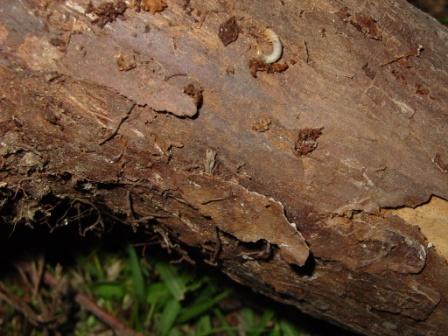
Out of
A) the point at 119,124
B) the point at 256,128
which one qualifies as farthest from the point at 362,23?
the point at 119,124

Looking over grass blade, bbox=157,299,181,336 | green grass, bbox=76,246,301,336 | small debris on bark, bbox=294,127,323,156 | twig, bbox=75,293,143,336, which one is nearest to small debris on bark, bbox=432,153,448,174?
small debris on bark, bbox=294,127,323,156

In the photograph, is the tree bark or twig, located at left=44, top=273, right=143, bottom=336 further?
twig, located at left=44, top=273, right=143, bottom=336

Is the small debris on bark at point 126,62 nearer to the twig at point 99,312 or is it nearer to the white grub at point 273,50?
the white grub at point 273,50

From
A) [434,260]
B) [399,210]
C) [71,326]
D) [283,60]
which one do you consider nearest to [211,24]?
[283,60]

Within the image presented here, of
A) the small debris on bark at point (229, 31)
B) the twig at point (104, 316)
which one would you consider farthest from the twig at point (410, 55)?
the twig at point (104, 316)

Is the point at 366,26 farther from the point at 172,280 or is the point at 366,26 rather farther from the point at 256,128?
the point at 172,280

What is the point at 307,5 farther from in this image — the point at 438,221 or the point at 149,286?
the point at 149,286

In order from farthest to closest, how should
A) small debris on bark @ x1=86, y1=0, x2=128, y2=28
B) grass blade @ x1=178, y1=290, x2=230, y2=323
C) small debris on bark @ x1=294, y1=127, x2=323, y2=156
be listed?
grass blade @ x1=178, y1=290, x2=230, y2=323
small debris on bark @ x1=294, y1=127, x2=323, y2=156
small debris on bark @ x1=86, y1=0, x2=128, y2=28

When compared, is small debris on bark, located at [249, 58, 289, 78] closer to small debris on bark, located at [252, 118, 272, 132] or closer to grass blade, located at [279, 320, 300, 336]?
small debris on bark, located at [252, 118, 272, 132]
